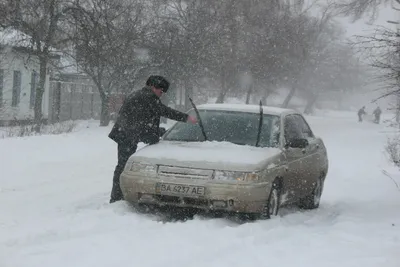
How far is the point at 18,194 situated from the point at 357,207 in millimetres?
5131

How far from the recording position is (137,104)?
818cm

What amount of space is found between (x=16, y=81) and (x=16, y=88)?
1.32 feet

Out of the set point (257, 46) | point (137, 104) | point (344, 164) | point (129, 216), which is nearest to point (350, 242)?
point (129, 216)

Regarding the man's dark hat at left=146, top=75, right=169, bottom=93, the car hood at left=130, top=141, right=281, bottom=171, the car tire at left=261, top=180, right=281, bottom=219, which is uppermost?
the man's dark hat at left=146, top=75, right=169, bottom=93

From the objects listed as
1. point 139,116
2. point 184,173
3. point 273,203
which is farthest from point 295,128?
point 184,173

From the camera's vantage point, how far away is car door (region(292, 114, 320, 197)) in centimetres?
873

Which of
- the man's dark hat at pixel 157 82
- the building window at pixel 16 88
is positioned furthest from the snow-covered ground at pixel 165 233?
the building window at pixel 16 88

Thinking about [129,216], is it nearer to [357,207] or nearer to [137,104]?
[137,104]

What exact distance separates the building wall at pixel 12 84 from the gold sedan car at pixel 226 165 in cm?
2030

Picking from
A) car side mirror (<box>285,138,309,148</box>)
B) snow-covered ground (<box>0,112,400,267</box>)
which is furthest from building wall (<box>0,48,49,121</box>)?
car side mirror (<box>285,138,309,148</box>)

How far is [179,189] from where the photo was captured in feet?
23.3

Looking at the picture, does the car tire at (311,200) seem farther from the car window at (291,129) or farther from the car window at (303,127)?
the car window at (291,129)

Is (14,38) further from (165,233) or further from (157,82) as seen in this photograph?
(165,233)

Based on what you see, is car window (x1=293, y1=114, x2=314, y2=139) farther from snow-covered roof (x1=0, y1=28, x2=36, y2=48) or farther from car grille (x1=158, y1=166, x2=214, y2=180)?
snow-covered roof (x1=0, y1=28, x2=36, y2=48)
